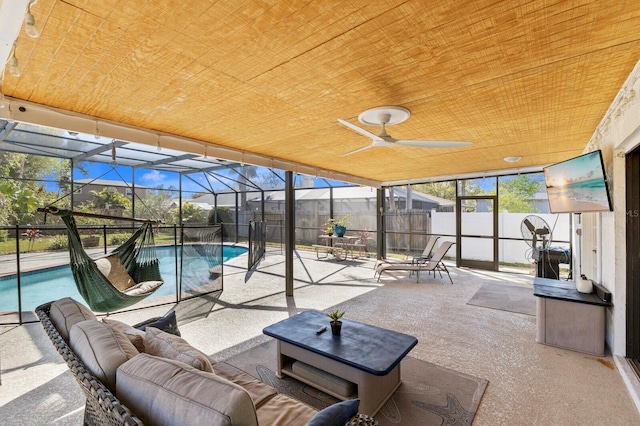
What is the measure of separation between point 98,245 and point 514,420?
11941mm

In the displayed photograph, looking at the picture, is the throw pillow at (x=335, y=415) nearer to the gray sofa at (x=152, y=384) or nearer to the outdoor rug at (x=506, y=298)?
the gray sofa at (x=152, y=384)

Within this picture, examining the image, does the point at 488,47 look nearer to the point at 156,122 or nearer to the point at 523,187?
the point at 156,122

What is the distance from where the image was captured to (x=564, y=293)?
3.31 m

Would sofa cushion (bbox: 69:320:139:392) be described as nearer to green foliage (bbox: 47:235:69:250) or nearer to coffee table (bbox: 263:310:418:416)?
coffee table (bbox: 263:310:418:416)

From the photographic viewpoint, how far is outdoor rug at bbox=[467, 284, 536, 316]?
448 centimetres

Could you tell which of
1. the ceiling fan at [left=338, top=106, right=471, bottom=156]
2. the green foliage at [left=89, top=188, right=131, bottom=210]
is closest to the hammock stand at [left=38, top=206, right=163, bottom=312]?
the ceiling fan at [left=338, top=106, right=471, bottom=156]

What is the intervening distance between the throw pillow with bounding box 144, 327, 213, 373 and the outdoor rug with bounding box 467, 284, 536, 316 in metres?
4.49

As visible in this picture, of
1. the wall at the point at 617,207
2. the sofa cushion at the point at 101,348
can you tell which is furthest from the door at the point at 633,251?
the sofa cushion at the point at 101,348

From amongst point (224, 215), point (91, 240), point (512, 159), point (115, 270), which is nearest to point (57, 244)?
point (91, 240)

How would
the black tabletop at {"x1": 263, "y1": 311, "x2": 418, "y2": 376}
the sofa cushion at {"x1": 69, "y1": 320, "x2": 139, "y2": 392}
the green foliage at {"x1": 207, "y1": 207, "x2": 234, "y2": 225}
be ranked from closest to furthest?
the sofa cushion at {"x1": 69, "y1": 320, "x2": 139, "y2": 392} < the black tabletop at {"x1": 263, "y1": 311, "x2": 418, "y2": 376} < the green foliage at {"x1": 207, "y1": 207, "x2": 234, "y2": 225}

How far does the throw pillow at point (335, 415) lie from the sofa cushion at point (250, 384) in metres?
0.61

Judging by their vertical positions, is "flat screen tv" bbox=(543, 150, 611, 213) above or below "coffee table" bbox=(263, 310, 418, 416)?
above

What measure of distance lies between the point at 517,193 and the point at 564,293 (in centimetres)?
458

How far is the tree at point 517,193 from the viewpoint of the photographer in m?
7.01
